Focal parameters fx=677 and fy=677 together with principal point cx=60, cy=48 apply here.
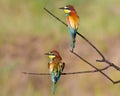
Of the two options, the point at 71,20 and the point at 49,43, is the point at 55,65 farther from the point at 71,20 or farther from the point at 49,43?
the point at 49,43

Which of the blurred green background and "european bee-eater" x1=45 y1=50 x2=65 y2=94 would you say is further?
the blurred green background

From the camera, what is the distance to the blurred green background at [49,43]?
15.8ft

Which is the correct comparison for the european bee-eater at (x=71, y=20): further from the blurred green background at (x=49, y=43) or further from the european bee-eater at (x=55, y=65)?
the blurred green background at (x=49, y=43)

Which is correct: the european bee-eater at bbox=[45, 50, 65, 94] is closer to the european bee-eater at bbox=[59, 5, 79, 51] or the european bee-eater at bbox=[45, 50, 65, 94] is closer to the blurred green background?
the european bee-eater at bbox=[59, 5, 79, 51]

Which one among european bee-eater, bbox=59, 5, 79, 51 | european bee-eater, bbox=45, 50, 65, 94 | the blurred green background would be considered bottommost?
the blurred green background

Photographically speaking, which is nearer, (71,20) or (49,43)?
(71,20)

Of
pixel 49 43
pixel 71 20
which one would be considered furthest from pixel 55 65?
pixel 49 43

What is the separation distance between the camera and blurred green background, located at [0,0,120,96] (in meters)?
4.81

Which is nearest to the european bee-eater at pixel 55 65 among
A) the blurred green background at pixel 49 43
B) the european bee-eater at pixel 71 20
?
the european bee-eater at pixel 71 20

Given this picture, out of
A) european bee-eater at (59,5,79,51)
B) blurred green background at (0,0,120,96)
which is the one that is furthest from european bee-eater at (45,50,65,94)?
blurred green background at (0,0,120,96)

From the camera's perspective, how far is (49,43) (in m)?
5.38

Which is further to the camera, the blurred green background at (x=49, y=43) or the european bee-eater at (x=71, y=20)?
the blurred green background at (x=49, y=43)

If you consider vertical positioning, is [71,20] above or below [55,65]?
above

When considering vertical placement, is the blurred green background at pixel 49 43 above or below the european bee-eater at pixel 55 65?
below
